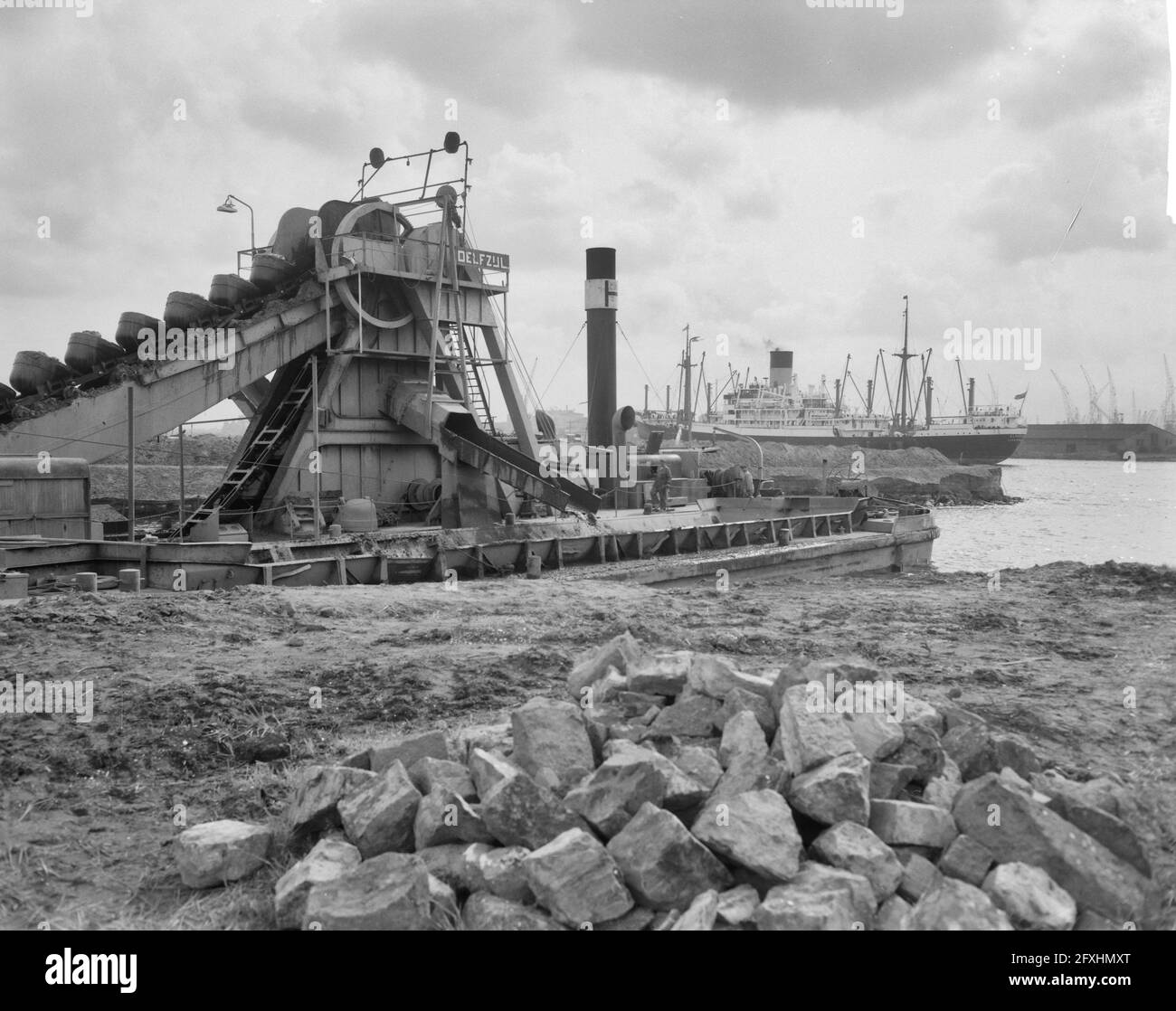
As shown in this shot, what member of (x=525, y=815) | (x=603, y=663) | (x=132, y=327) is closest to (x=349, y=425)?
(x=132, y=327)

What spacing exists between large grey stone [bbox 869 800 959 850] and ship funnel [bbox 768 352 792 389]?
365 feet

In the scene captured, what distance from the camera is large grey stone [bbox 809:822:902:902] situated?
15.2 feet

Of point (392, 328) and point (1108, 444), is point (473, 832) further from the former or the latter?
point (1108, 444)

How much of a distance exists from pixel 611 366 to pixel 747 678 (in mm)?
20688

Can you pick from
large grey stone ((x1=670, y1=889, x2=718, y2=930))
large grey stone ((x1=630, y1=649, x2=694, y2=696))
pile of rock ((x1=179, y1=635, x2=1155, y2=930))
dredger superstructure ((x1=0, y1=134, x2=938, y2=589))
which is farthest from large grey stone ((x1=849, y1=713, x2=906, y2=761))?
dredger superstructure ((x1=0, y1=134, x2=938, y2=589))

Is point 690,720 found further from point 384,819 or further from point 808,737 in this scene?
point 384,819

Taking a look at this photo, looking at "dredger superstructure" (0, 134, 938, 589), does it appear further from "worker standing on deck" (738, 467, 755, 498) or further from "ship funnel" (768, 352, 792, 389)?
"ship funnel" (768, 352, 792, 389)

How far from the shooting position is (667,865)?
4.66 metres

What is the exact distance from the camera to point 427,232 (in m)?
21.8

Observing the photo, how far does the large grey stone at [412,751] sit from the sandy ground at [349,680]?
92 centimetres

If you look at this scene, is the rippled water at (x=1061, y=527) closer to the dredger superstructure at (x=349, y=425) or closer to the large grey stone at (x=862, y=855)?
the dredger superstructure at (x=349, y=425)

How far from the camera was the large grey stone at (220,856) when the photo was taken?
5.43 metres

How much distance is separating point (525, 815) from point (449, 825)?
1.41ft
